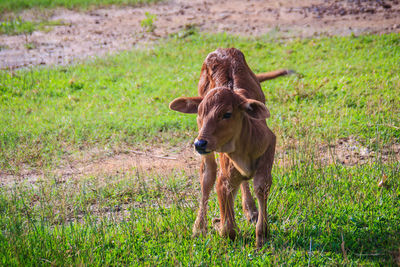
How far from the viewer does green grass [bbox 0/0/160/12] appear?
1491cm

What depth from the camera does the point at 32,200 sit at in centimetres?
534

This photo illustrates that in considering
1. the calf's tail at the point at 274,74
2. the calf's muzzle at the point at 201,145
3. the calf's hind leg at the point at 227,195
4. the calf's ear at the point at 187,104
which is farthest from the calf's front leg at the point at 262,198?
the calf's tail at the point at 274,74

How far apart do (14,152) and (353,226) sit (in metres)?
4.58

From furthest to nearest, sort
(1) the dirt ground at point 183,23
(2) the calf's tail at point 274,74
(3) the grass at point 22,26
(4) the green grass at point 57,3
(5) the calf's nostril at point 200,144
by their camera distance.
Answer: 1. (4) the green grass at point 57,3
2. (3) the grass at point 22,26
3. (1) the dirt ground at point 183,23
4. (2) the calf's tail at point 274,74
5. (5) the calf's nostril at point 200,144

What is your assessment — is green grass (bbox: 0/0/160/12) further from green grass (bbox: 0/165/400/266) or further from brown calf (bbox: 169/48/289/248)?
brown calf (bbox: 169/48/289/248)

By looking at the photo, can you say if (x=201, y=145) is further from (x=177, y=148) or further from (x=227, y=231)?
(x=177, y=148)

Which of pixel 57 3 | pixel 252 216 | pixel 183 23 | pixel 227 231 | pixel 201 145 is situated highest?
pixel 57 3

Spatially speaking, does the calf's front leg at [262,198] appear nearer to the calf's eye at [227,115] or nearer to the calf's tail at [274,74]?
the calf's eye at [227,115]

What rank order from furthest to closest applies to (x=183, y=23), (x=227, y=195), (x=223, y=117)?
(x=183, y=23)
(x=227, y=195)
(x=223, y=117)

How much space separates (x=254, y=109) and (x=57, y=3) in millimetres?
12969

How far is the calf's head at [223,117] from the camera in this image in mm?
3904

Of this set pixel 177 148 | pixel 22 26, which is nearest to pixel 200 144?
pixel 177 148

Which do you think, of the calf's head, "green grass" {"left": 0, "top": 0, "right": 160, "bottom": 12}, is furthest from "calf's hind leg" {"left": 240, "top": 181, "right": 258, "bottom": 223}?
"green grass" {"left": 0, "top": 0, "right": 160, "bottom": 12}

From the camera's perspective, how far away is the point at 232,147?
4.11m
